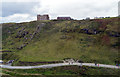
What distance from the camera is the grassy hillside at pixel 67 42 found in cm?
5350

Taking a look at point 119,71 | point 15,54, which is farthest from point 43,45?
point 119,71

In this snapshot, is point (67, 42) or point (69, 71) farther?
point (67, 42)

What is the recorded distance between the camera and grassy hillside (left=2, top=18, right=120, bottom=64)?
53.5 metres

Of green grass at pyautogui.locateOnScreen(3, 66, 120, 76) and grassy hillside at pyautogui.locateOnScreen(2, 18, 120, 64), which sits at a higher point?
grassy hillside at pyautogui.locateOnScreen(2, 18, 120, 64)

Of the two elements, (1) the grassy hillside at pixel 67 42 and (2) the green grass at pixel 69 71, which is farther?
(1) the grassy hillside at pixel 67 42

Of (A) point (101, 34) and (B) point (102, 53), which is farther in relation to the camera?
(A) point (101, 34)

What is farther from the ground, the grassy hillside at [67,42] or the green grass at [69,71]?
the grassy hillside at [67,42]

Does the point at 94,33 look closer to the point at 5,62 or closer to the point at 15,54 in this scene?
the point at 15,54

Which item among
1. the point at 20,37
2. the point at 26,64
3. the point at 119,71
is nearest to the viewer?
the point at 119,71

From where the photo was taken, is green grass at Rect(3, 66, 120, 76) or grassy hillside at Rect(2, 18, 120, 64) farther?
grassy hillside at Rect(2, 18, 120, 64)

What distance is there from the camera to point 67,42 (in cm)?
6750

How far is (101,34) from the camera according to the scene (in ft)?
217

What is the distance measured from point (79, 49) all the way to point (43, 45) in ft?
91.4

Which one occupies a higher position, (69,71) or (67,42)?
(67,42)
